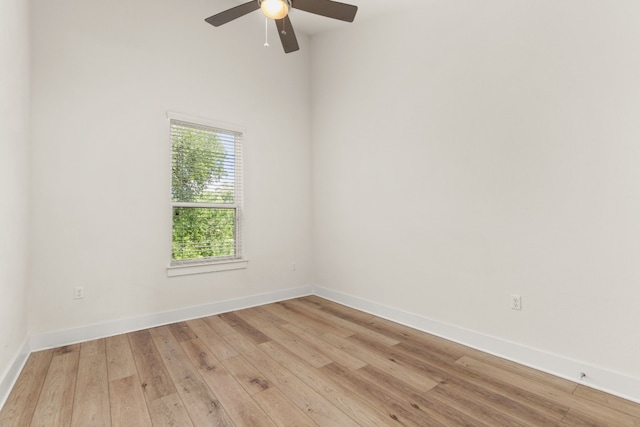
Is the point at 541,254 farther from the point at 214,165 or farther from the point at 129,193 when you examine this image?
the point at 129,193

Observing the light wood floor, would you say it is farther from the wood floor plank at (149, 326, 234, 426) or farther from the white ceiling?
the white ceiling

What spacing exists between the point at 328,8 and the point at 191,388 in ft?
8.91

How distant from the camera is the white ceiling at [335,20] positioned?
128 inches

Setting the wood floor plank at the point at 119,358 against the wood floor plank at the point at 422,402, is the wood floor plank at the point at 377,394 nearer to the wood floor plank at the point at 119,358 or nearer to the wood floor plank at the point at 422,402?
the wood floor plank at the point at 422,402

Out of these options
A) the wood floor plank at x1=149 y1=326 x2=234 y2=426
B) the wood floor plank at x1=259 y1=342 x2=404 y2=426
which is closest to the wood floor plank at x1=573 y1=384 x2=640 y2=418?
the wood floor plank at x1=259 y1=342 x2=404 y2=426

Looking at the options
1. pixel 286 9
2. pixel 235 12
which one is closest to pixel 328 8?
pixel 286 9

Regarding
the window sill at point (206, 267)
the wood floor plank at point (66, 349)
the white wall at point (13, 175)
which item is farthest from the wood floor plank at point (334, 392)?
the white wall at point (13, 175)

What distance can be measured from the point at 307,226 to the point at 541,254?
2762mm

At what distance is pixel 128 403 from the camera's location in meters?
1.88

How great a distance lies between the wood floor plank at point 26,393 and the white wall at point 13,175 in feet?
0.42

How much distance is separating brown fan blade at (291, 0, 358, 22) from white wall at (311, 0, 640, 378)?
1.26 metres

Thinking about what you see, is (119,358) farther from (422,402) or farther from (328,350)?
(422,402)

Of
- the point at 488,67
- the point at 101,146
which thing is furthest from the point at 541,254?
the point at 101,146

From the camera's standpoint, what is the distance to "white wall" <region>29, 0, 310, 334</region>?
266cm
